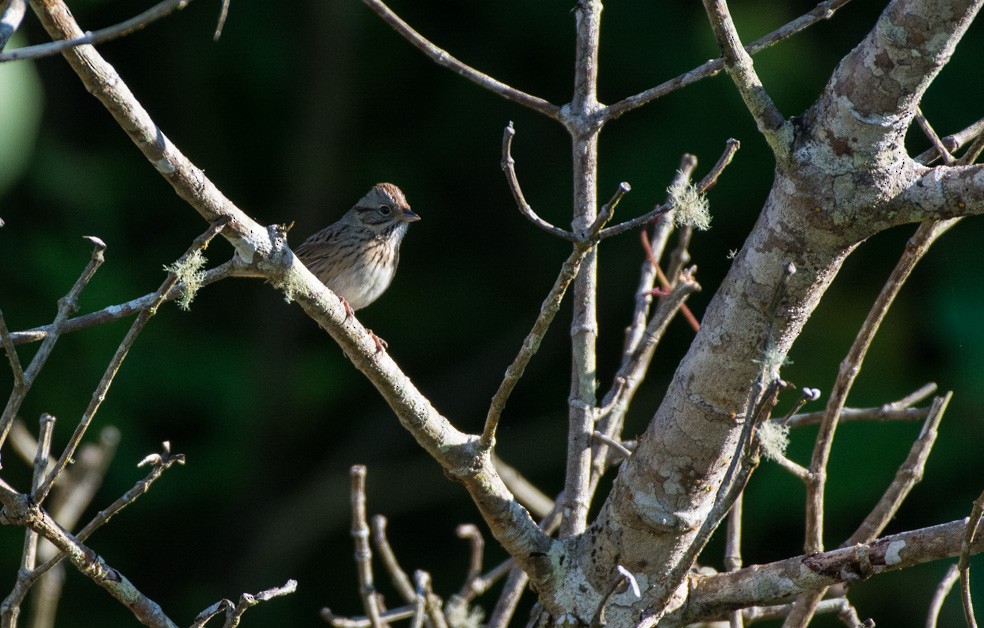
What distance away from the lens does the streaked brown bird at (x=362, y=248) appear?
4344mm

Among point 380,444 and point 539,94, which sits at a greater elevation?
point 539,94

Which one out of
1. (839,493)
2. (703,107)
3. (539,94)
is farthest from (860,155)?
(539,94)

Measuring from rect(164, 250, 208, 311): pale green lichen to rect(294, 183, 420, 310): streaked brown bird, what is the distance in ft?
7.59

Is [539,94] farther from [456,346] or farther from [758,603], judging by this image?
[758,603]

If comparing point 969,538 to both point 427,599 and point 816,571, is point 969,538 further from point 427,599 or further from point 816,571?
point 427,599

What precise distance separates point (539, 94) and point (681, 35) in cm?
83

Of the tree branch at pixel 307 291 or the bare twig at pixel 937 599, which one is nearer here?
the tree branch at pixel 307 291

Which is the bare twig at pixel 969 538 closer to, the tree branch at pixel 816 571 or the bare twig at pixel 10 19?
the tree branch at pixel 816 571

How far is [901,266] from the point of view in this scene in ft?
6.93

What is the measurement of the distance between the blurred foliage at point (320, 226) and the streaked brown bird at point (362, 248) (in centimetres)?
89

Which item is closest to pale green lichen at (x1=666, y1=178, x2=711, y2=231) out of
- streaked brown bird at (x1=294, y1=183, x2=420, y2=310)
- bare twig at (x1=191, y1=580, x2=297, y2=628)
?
bare twig at (x1=191, y1=580, x2=297, y2=628)

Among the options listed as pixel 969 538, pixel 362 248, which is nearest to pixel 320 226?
pixel 362 248

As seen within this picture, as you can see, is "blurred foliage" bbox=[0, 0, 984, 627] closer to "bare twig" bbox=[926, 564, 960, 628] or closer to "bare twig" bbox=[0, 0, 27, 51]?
"bare twig" bbox=[926, 564, 960, 628]

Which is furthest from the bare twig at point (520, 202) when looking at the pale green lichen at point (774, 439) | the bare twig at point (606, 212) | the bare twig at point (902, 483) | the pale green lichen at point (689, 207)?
the bare twig at point (902, 483)
